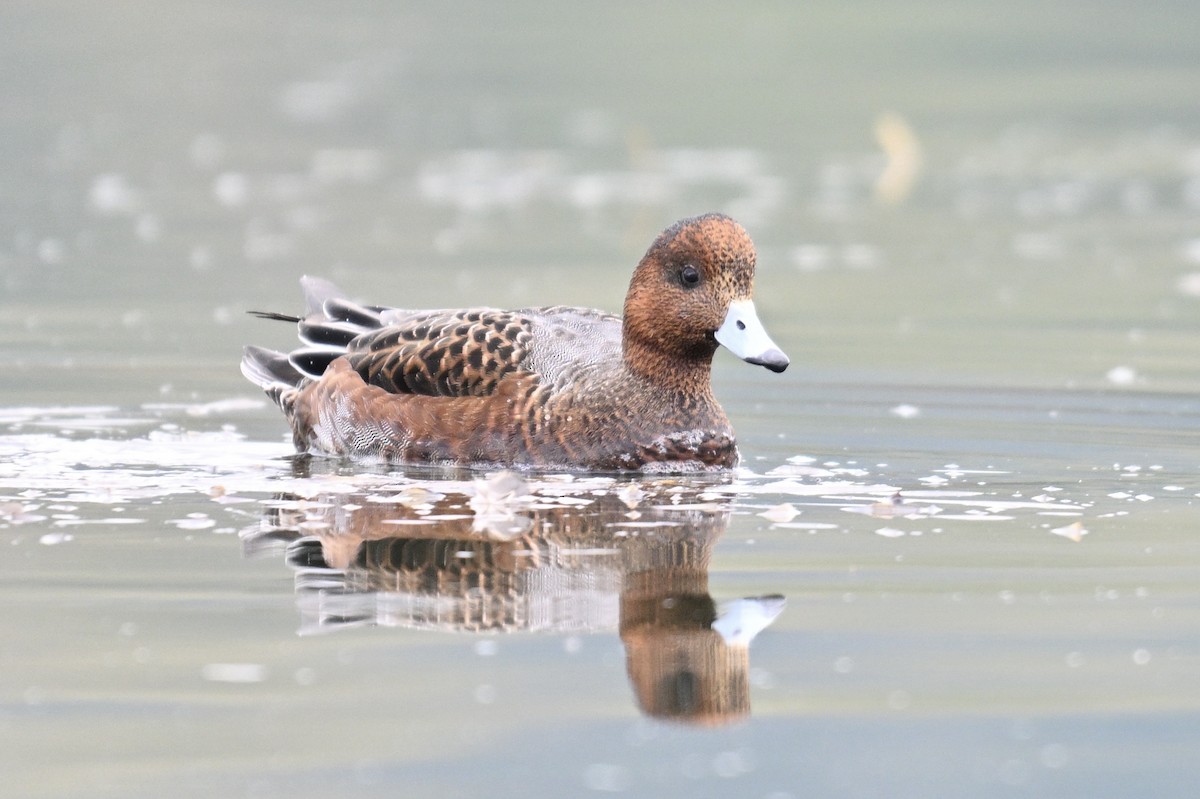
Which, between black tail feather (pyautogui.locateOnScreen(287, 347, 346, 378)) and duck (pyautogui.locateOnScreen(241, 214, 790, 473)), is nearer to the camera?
duck (pyautogui.locateOnScreen(241, 214, 790, 473))

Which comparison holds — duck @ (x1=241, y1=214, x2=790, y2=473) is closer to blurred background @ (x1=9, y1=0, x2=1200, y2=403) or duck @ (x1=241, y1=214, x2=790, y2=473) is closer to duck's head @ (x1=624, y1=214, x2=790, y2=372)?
duck's head @ (x1=624, y1=214, x2=790, y2=372)

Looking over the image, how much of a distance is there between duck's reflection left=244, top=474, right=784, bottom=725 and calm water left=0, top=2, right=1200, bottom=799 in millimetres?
24

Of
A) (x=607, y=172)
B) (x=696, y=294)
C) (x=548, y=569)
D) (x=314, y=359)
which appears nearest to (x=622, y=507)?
(x=548, y=569)

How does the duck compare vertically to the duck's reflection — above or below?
above

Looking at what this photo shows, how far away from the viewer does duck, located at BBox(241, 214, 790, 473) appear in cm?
905

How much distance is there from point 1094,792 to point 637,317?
4.80 metres

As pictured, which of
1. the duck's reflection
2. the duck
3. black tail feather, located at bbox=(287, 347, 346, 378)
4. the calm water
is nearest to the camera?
the calm water

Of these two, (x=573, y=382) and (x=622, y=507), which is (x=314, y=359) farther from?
(x=622, y=507)

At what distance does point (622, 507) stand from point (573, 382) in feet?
3.96

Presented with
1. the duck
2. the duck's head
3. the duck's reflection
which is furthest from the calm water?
the duck's head

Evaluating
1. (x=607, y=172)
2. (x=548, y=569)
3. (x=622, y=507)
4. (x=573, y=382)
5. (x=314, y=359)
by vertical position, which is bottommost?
(x=548, y=569)

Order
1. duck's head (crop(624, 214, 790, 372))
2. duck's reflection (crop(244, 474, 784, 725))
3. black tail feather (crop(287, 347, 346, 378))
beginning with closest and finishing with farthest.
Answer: duck's reflection (crop(244, 474, 784, 725))
duck's head (crop(624, 214, 790, 372))
black tail feather (crop(287, 347, 346, 378))

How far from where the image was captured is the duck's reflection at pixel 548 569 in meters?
5.98

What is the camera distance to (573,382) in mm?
9250
